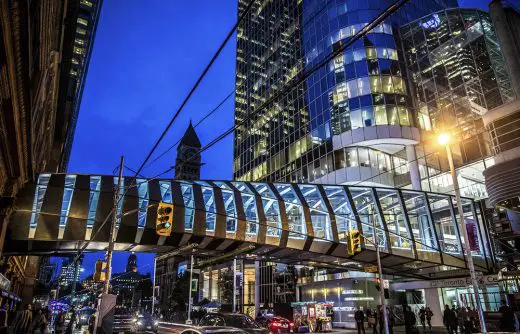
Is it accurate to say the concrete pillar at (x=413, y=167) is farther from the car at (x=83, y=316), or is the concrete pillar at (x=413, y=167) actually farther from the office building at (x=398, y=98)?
the car at (x=83, y=316)

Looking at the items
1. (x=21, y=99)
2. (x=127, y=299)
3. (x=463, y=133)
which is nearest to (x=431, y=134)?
(x=463, y=133)

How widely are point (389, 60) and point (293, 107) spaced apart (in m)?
17.8

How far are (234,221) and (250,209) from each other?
150 centimetres

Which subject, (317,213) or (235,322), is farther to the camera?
(317,213)

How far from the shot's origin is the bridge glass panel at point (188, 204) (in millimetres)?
25866

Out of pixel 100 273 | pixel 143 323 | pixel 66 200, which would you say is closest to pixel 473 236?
pixel 143 323

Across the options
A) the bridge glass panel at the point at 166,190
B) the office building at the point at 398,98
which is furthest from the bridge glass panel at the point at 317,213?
the bridge glass panel at the point at 166,190

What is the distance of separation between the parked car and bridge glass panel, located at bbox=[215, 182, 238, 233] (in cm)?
790

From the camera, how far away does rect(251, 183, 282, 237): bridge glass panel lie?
2789 centimetres

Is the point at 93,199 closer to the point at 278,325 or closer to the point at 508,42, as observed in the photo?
the point at 278,325

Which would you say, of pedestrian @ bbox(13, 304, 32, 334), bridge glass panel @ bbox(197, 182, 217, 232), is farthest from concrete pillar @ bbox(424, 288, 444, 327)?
pedestrian @ bbox(13, 304, 32, 334)

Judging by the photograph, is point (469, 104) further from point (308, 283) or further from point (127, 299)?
point (127, 299)

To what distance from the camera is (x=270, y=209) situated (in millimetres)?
28750

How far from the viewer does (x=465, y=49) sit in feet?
149
